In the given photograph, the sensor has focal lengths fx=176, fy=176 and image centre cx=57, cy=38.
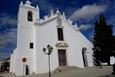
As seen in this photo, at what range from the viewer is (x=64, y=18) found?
3123 centimetres

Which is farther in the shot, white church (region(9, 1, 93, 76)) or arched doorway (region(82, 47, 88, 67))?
arched doorway (region(82, 47, 88, 67))

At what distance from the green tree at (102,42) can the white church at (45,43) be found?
50.2 inches

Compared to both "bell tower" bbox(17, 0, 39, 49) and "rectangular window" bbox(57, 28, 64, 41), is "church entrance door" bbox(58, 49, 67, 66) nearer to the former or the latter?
"rectangular window" bbox(57, 28, 64, 41)

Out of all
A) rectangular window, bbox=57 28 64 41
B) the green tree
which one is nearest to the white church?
rectangular window, bbox=57 28 64 41

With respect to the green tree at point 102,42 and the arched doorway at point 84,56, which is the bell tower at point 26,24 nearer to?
the arched doorway at point 84,56

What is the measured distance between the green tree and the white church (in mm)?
1276

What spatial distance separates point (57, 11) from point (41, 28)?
4.87 metres

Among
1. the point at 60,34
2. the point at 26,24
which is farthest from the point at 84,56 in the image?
the point at 26,24

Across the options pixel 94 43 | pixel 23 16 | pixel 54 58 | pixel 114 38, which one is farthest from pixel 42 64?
pixel 114 38

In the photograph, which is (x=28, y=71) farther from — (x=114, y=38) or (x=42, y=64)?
(x=114, y=38)

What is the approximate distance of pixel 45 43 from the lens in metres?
27.9

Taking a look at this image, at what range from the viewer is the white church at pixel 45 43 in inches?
1043

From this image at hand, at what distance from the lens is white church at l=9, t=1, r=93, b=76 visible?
26.5 metres

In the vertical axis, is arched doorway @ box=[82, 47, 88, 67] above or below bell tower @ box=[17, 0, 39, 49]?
below
